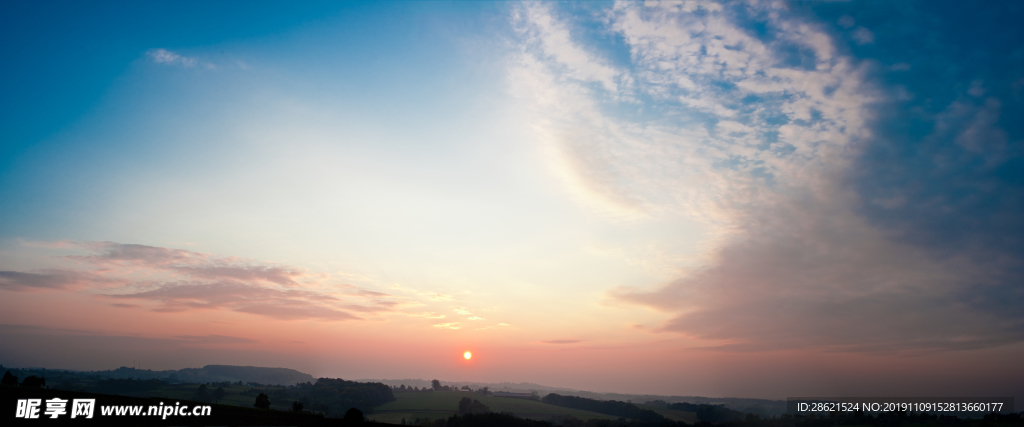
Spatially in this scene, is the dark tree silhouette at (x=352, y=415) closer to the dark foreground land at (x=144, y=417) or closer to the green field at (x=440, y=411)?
the dark foreground land at (x=144, y=417)

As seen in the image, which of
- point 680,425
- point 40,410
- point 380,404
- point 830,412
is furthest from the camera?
point 380,404

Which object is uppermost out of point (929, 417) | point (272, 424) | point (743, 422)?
point (272, 424)

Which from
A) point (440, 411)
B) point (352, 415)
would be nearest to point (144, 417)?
point (352, 415)

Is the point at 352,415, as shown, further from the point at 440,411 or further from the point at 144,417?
the point at 440,411

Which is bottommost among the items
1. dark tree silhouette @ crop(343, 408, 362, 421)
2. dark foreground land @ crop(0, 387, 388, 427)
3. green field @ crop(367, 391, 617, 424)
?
green field @ crop(367, 391, 617, 424)

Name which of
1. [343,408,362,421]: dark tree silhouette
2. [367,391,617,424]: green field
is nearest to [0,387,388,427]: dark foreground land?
[343,408,362,421]: dark tree silhouette

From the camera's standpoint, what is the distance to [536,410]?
174 metres

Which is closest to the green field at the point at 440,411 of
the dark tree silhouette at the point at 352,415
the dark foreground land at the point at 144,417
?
the dark tree silhouette at the point at 352,415

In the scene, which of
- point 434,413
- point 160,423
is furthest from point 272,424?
point 434,413

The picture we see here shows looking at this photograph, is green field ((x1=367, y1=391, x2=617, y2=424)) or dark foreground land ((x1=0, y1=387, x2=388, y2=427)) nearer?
dark foreground land ((x1=0, y1=387, x2=388, y2=427))

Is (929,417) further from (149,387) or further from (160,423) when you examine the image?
(149,387)

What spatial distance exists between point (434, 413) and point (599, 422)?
2379 inches

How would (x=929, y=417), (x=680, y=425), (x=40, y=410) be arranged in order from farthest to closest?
(x=680, y=425), (x=929, y=417), (x=40, y=410)

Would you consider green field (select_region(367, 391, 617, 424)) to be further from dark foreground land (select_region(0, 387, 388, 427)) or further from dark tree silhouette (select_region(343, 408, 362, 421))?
dark foreground land (select_region(0, 387, 388, 427))
